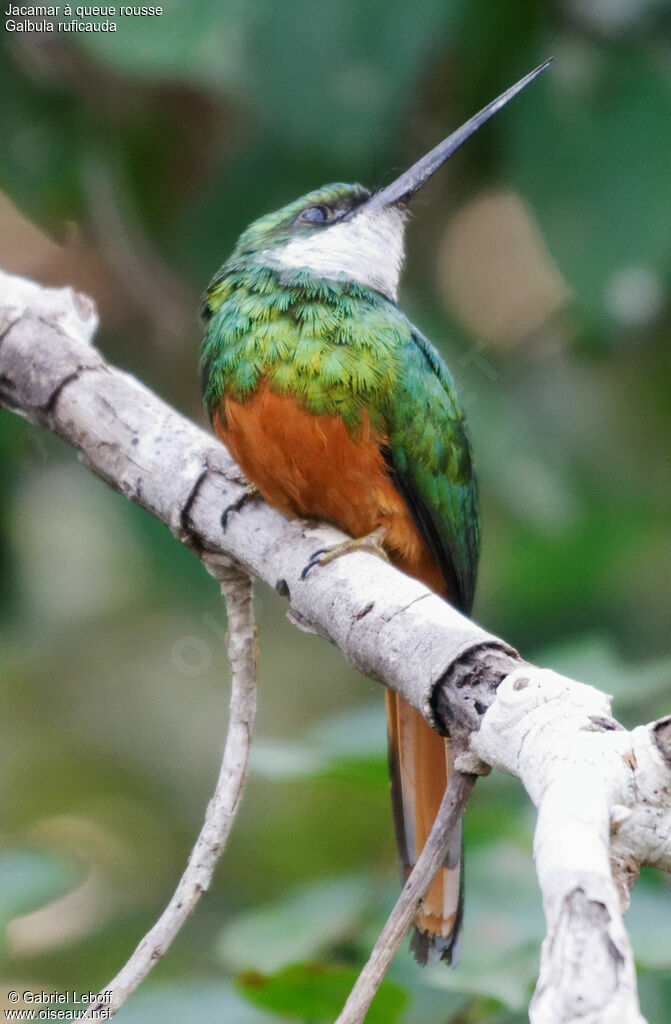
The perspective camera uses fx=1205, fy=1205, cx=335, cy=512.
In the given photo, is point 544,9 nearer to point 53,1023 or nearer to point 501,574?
point 501,574

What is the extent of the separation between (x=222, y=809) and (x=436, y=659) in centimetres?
52

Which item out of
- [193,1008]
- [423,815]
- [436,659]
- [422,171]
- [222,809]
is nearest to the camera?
[436,659]

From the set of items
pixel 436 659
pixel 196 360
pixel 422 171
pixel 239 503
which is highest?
pixel 422 171

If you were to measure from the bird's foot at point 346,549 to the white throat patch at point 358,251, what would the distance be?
1.98 ft

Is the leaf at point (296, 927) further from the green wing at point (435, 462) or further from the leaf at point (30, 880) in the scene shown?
the green wing at point (435, 462)

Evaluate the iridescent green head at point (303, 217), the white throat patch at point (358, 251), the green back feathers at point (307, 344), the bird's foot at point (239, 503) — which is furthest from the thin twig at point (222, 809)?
the iridescent green head at point (303, 217)

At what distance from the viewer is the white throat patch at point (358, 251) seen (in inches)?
113

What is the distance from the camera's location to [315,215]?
3.10 m

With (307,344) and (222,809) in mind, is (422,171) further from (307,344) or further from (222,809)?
(222,809)

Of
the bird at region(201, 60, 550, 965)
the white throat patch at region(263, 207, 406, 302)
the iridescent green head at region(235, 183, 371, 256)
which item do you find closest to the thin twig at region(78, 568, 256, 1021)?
the bird at region(201, 60, 550, 965)

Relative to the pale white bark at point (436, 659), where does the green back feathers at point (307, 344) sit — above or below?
above

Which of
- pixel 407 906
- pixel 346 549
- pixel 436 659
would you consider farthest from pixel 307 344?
pixel 407 906

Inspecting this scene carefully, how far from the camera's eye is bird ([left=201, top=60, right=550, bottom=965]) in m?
2.44

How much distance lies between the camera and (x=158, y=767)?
4.26m
